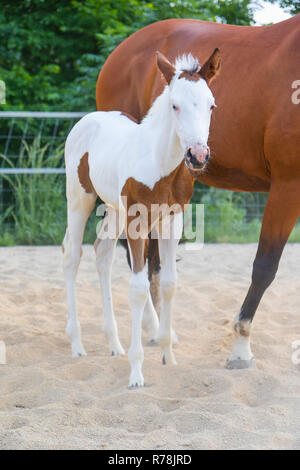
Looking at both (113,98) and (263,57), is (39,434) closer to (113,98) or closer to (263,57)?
(263,57)

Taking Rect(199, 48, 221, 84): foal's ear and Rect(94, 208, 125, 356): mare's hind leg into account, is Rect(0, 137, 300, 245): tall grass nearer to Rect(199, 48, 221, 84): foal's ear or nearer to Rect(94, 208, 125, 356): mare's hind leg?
Rect(94, 208, 125, 356): mare's hind leg

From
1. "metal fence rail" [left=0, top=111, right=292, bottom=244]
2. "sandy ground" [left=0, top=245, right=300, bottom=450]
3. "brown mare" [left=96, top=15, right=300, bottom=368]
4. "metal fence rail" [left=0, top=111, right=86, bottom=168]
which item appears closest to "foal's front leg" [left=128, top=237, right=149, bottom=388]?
"sandy ground" [left=0, top=245, right=300, bottom=450]

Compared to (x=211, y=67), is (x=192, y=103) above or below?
below

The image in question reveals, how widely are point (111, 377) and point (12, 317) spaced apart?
1384 millimetres

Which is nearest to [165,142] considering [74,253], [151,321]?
[74,253]

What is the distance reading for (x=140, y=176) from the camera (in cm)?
289

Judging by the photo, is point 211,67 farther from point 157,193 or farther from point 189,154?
point 157,193

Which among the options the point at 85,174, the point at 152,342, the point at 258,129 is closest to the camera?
the point at 258,129

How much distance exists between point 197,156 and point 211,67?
0.51 metres

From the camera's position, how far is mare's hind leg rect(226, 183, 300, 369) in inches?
124

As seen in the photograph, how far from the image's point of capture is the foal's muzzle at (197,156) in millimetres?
2469

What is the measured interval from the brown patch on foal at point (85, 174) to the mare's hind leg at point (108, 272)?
12.7 inches

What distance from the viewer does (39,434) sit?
244cm
